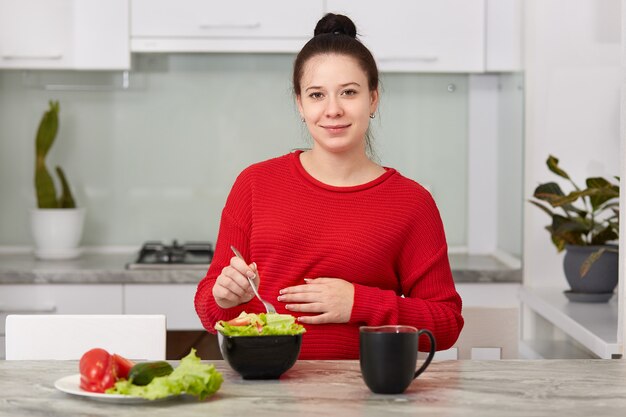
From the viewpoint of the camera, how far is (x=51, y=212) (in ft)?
11.5

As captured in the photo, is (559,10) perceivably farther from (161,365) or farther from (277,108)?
(161,365)

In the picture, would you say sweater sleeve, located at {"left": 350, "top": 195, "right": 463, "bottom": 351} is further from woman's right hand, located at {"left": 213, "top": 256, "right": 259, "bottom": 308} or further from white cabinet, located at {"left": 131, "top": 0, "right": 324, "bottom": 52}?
white cabinet, located at {"left": 131, "top": 0, "right": 324, "bottom": 52}

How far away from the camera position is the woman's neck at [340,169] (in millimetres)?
1897

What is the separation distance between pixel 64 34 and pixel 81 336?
5.56 feet

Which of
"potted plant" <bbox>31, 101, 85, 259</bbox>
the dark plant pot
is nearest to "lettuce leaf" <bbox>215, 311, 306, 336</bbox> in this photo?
the dark plant pot

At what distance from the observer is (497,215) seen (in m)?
3.75

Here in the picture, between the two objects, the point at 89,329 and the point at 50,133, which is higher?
the point at 50,133

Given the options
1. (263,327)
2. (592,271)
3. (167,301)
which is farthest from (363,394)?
(167,301)

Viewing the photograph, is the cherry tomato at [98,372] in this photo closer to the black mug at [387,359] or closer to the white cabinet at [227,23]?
the black mug at [387,359]

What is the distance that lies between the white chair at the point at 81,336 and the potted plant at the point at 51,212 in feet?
5.25

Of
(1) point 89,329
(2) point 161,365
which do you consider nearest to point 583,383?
(2) point 161,365

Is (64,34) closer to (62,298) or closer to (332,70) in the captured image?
(62,298)

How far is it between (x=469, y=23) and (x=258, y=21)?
68 centimetres

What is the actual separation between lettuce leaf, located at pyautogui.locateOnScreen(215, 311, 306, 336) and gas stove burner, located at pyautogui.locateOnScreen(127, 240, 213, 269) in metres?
1.71
